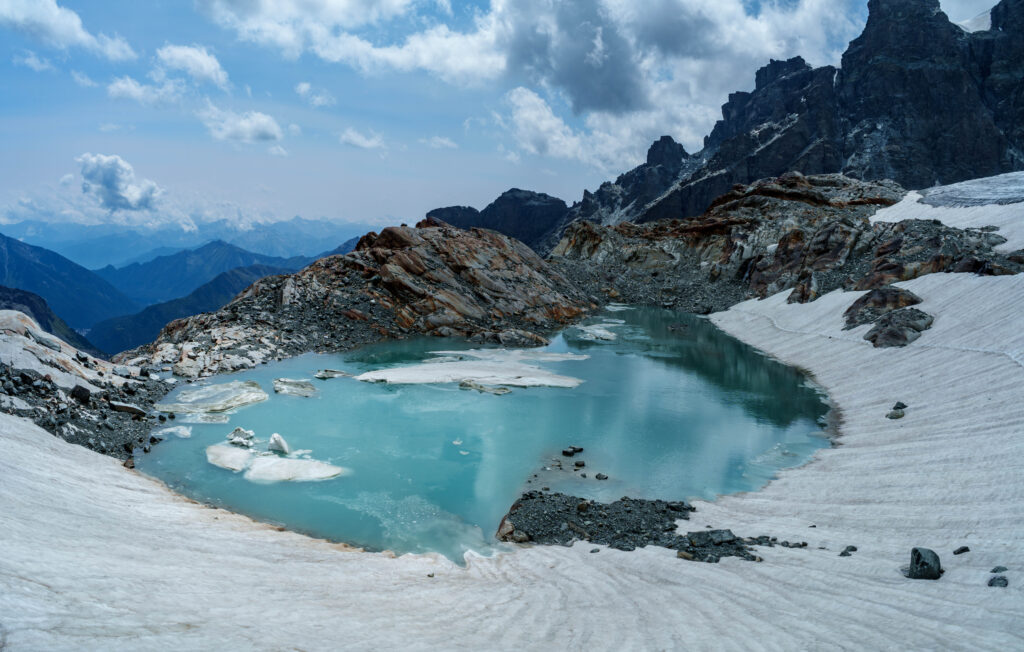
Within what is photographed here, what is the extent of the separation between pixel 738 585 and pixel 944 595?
2.85m

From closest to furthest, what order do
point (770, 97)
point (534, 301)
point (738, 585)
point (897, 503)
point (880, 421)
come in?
point (738, 585)
point (897, 503)
point (880, 421)
point (534, 301)
point (770, 97)

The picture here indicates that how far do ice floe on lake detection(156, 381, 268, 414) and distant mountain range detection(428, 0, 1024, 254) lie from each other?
136151 mm

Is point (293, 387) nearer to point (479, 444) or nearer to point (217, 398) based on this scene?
point (217, 398)

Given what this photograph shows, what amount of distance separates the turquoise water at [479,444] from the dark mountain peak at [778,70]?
191 meters

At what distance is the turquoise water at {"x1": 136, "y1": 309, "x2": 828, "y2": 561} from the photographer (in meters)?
A: 14.8

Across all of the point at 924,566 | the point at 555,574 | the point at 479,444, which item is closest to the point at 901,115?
the point at 479,444

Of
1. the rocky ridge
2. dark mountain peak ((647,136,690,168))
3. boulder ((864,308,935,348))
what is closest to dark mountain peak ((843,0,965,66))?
dark mountain peak ((647,136,690,168))

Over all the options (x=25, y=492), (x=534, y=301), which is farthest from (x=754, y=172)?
(x=25, y=492)

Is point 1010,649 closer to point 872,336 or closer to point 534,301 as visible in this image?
point 872,336

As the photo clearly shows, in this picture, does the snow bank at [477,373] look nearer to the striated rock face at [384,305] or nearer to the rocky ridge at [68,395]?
the striated rock face at [384,305]

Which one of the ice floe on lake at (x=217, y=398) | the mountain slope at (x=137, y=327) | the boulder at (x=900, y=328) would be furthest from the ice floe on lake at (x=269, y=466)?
the mountain slope at (x=137, y=327)

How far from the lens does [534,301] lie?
5369 centimetres

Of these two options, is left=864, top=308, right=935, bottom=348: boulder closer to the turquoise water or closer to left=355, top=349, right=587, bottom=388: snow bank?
the turquoise water

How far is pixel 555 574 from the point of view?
1048 centimetres
